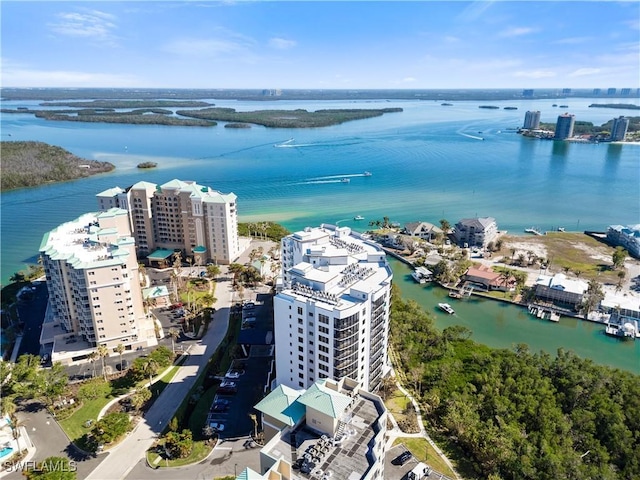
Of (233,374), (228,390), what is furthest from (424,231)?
(228,390)

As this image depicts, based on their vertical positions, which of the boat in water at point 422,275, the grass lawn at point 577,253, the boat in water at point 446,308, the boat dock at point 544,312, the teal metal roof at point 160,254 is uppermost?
the teal metal roof at point 160,254

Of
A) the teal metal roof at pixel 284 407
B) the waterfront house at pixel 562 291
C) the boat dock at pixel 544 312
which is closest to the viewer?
the teal metal roof at pixel 284 407

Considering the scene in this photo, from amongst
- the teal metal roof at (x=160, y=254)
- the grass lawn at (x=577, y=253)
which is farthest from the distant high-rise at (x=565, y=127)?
the teal metal roof at (x=160, y=254)

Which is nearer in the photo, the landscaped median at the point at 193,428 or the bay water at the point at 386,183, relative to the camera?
the landscaped median at the point at 193,428

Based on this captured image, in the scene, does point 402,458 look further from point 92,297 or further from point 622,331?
point 622,331

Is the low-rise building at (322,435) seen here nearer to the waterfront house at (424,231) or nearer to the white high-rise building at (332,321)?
the white high-rise building at (332,321)

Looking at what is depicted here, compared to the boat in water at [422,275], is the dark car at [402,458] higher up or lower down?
higher up

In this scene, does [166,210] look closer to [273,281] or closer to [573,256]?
[273,281]
